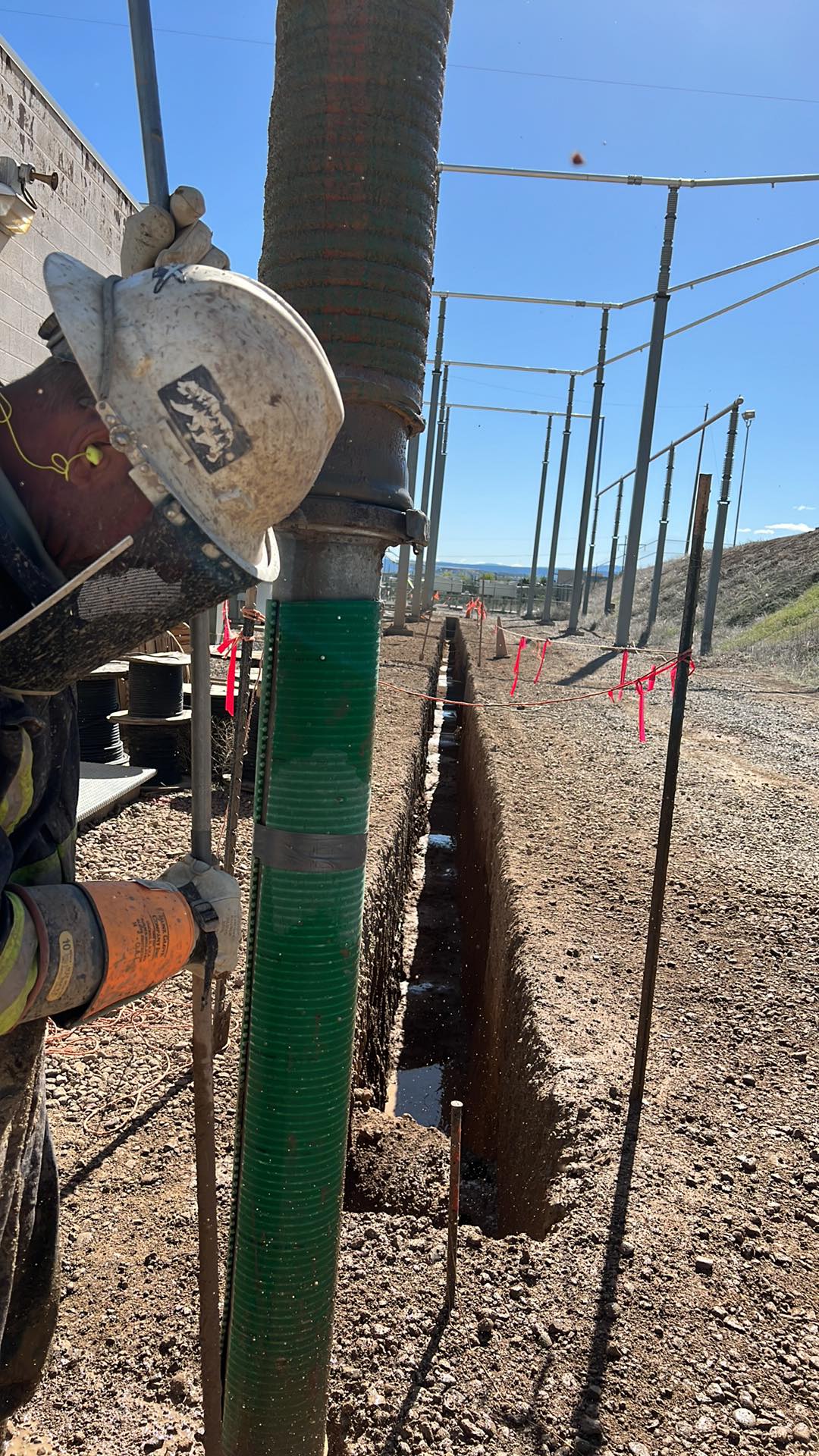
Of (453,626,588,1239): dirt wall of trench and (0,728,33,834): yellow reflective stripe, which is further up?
(0,728,33,834): yellow reflective stripe

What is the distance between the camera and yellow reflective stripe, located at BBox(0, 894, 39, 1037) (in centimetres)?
133

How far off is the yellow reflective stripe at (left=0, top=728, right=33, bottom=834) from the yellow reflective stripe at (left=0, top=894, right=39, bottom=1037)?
0.17 meters

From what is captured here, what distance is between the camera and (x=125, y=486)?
4.53 ft

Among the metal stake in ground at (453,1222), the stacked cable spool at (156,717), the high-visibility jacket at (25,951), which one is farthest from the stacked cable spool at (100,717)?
the high-visibility jacket at (25,951)

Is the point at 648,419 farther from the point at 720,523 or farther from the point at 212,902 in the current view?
the point at 212,902

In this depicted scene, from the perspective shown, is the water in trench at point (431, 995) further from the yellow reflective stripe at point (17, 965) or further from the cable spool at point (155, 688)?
the yellow reflective stripe at point (17, 965)

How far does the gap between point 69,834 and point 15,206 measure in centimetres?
621

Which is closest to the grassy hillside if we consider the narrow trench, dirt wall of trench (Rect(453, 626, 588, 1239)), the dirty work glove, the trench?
the narrow trench

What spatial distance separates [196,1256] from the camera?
2.91 meters

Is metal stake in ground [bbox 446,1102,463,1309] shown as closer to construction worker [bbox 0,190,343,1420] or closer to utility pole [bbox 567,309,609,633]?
construction worker [bbox 0,190,343,1420]

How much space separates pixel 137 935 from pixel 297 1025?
0.45 m

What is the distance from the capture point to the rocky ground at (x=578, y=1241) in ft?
7.79

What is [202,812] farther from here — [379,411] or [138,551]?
[379,411]

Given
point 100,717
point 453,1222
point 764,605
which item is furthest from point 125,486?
point 764,605
